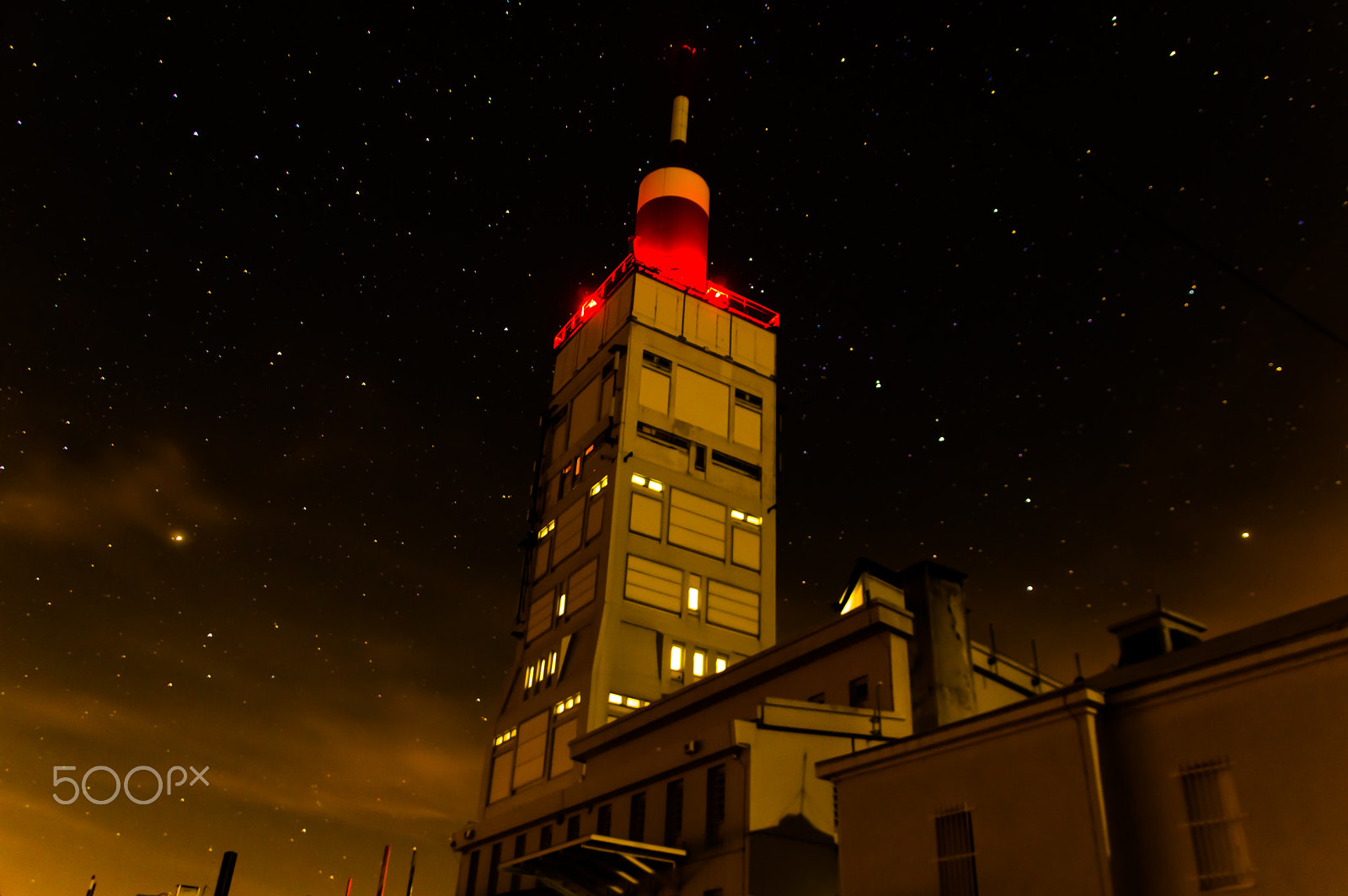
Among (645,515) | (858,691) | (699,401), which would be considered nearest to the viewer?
(858,691)

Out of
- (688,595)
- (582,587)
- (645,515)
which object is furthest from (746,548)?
(582,587)

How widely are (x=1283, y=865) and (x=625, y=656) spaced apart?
3638 cm

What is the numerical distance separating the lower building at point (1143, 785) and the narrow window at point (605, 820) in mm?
14428

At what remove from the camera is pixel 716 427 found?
57594 millimetres

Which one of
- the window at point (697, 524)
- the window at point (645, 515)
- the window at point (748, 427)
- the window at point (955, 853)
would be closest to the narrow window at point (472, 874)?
the window at point (645, 515)

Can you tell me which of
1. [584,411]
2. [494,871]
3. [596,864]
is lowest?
[596,864]

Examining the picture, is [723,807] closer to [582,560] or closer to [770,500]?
[582,560]

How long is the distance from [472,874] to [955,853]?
96.1 ft

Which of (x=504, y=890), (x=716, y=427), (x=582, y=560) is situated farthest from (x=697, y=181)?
(x=504, y=890)

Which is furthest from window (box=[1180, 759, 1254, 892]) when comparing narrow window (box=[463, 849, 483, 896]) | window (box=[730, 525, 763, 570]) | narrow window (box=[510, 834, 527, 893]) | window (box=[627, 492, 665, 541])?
window (box=[730, 525, 763, 570])

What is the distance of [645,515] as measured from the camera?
2060 inches

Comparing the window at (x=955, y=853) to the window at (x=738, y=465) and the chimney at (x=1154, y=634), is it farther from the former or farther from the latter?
the window at (x=738, y=465)

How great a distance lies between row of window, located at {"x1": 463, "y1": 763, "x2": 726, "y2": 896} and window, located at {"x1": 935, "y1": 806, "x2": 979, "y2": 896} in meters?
9.73

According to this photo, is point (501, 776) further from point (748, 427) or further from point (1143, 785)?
point (1143, 785)
